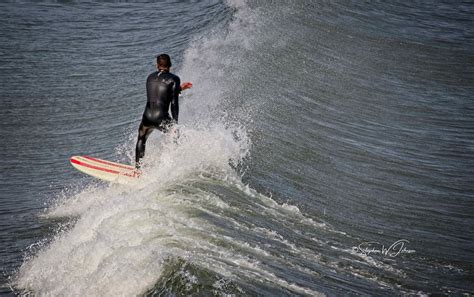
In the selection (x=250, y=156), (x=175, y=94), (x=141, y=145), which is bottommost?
(x=250, y=156)

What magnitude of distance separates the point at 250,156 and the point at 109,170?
254 centimetres

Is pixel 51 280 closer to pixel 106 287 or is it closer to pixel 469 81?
pixel 106 287

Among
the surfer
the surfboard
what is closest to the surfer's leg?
the surfer

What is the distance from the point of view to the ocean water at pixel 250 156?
7781 mm

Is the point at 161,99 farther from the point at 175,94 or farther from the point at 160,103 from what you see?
the point at 175,94

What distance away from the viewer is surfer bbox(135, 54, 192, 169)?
1070 centimetres

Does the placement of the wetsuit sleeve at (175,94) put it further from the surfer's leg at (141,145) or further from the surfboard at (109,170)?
the surfboard at (109,170)

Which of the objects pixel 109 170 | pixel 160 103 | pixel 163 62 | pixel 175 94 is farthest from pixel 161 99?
pixel 109 170

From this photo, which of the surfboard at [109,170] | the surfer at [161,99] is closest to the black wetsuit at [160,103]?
the surfer at [161,99]

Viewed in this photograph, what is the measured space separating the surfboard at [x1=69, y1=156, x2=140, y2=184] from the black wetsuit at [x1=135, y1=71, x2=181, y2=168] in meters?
0.20

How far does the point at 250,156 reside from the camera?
488 inches

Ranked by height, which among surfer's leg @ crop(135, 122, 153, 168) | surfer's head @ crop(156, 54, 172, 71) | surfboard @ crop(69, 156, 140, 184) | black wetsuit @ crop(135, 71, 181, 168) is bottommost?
surfboard @ crop(69, 156, 140, 184)

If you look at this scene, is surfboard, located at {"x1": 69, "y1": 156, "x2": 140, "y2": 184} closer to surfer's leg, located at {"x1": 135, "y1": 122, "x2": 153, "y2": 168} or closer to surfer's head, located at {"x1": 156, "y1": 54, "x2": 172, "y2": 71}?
surfer's leg, located at {"x1": 135, "y1": 122, "x2": 153, "y2": 168}

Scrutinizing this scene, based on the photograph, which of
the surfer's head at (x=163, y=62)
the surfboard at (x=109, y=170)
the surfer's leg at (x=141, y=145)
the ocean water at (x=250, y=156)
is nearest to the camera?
→ the ocean water at (x=250, y=156)
